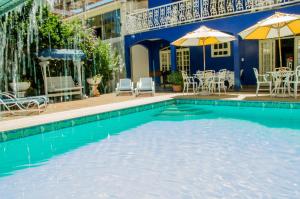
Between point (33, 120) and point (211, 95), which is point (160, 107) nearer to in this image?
point (211, 95)

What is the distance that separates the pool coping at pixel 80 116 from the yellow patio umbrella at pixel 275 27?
6.64ft

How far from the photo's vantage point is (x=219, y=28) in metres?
12.6

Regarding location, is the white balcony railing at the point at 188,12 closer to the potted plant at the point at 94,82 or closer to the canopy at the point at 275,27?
the canopy at the point at 275,27

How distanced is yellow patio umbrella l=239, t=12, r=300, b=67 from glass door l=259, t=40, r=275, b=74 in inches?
145

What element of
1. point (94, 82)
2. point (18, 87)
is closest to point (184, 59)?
point (94, 82)

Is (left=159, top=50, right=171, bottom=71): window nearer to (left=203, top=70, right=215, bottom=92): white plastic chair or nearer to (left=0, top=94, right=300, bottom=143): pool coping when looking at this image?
(left=203, top=70, right=215, bottom=92): white plastic chair

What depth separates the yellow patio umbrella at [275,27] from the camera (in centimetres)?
892

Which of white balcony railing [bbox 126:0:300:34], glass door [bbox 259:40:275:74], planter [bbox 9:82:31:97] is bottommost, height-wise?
planter [bbox 9:82:31:97]

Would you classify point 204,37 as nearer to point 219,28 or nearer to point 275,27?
point 219,28

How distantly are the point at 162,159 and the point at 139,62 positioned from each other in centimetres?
1338

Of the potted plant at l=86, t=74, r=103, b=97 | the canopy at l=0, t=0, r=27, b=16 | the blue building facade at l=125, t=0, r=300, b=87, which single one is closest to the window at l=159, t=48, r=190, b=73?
the blue building facade at l=125, t=0, r=300, b=87

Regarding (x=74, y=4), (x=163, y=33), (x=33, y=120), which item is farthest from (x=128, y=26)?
(x=74, y=4)

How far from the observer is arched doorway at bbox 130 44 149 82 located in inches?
691

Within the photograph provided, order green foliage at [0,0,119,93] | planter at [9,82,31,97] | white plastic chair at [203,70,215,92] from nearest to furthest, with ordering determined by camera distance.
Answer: planter at [9,82,31,97], white plastic chair at [203,70,215,92], green foliage at [0,0,119,93]
